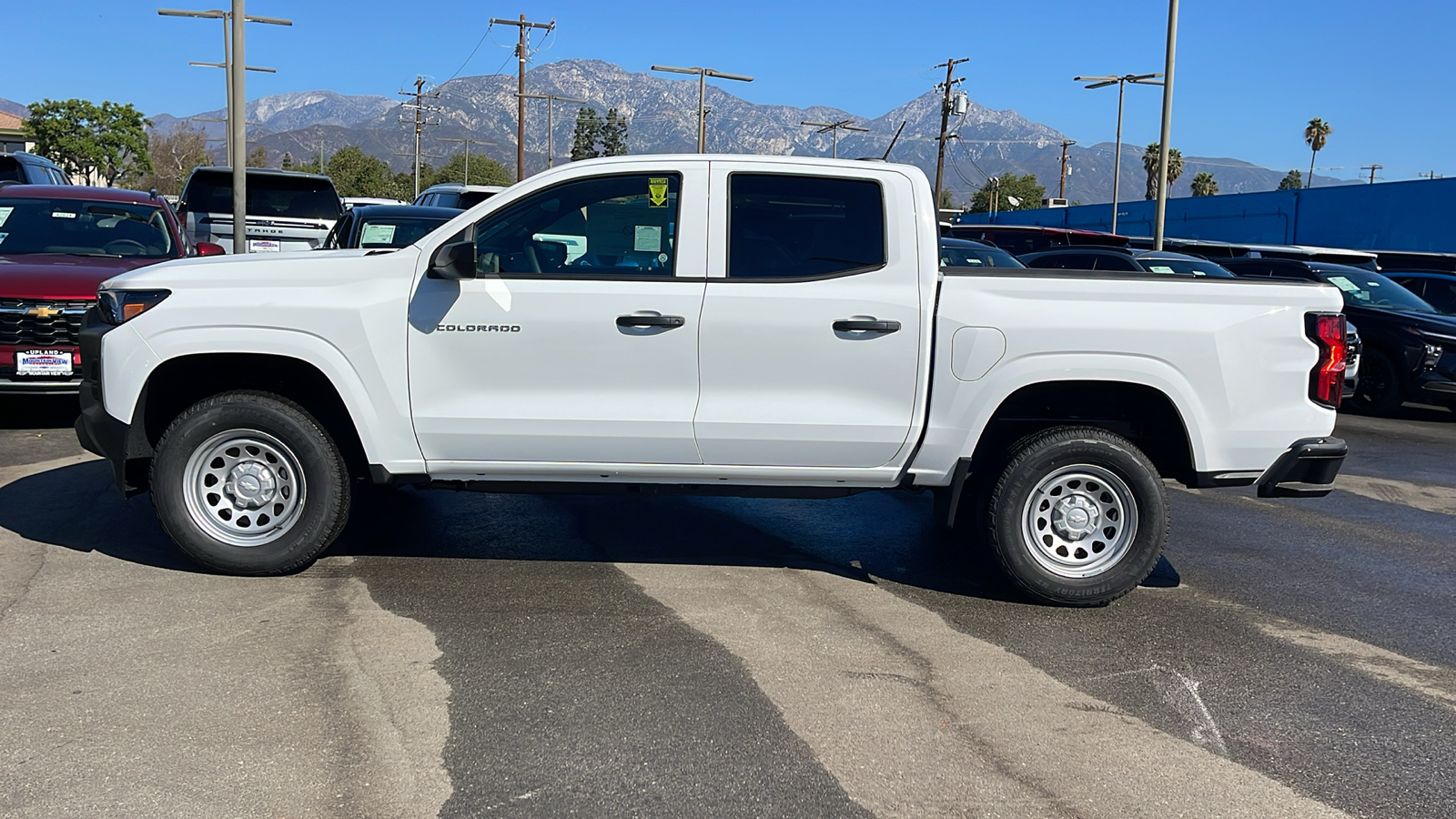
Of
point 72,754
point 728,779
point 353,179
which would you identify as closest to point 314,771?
point 72,754

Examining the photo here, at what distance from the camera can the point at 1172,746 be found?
424cm

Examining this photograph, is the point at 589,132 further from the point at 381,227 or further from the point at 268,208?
the point at 381,227

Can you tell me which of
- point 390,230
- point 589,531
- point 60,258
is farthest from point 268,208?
point 589,531

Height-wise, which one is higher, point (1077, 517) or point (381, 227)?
point (381, 227)

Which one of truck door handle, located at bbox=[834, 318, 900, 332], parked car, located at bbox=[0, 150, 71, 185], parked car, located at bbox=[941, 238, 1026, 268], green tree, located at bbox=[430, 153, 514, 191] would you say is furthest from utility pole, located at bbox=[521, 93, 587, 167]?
truck door handle, located at bbox=[834, 318, 900, 332]

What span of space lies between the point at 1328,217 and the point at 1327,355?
128 ft

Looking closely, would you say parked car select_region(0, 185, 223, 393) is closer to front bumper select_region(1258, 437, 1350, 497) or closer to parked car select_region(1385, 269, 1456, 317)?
front bumper select_region(1258, 437, 1350, 497)

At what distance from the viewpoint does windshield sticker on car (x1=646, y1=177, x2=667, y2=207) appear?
5.80 meters

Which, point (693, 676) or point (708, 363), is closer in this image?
point (693, 676)

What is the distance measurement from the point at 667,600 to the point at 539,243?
1.73 metres

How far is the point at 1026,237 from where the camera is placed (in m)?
30.7

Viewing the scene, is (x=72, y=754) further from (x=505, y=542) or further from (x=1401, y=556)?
(x=1401, y=556)

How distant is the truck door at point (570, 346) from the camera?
18.4ft

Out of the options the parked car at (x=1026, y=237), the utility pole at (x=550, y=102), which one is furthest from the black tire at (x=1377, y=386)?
the utility pole at (x=550, y=102)
